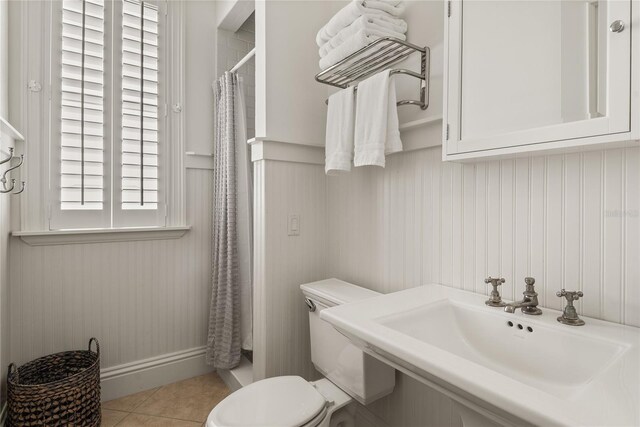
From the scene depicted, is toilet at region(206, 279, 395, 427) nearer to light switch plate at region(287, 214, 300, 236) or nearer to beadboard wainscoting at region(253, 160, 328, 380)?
beadboard wainscoting at region(253, 160, 328, 380)

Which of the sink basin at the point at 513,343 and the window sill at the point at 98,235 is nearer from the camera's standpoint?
the sink basin at the point at 513,343

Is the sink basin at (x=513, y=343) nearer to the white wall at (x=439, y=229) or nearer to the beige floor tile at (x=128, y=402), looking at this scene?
the white wall at (x=439, y=229)

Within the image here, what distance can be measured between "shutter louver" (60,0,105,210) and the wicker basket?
0.81 m

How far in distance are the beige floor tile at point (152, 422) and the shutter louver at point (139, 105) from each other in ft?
3.74

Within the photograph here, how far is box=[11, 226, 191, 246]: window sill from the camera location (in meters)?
1.74

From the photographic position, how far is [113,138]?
1954 mm

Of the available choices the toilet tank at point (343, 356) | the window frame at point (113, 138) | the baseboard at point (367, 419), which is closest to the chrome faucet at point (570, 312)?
the toilet tank at point (343, 356)

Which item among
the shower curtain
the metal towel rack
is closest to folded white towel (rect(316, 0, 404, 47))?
the metal towel rack

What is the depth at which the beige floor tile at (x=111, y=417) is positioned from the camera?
1733 mm

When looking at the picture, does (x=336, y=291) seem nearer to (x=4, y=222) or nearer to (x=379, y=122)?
(x=379, y=122)

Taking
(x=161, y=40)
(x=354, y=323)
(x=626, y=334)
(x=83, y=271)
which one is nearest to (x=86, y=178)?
(x=83, y=271)

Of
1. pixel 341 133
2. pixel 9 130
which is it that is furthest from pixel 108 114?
pixel 341 133

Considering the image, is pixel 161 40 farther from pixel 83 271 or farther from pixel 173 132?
pixel 83 271

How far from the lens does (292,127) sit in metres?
1.71
